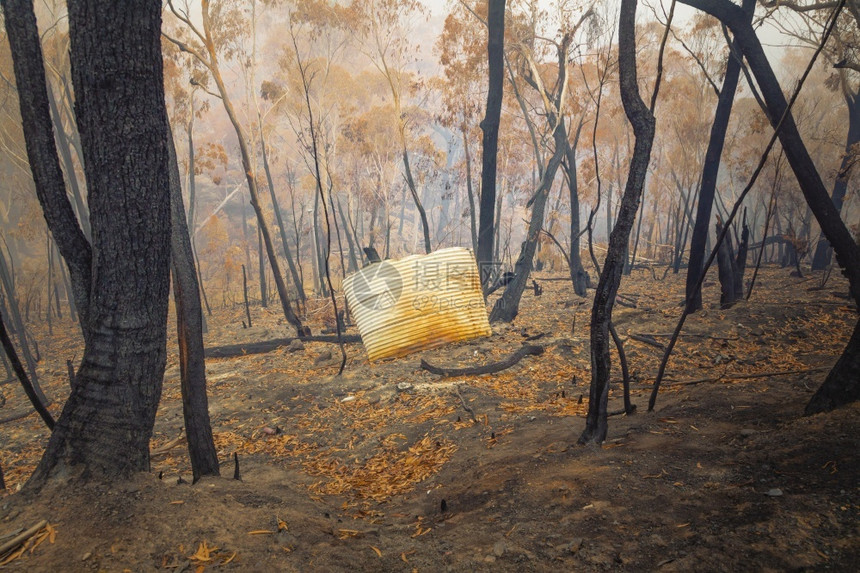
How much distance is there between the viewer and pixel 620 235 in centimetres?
288

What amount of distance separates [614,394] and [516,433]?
156 cm

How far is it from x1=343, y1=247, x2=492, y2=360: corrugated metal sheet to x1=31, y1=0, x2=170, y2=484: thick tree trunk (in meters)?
4.81

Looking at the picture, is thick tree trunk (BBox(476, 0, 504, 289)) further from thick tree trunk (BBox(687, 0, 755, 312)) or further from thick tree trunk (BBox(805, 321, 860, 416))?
thick tree trunk (BBox(805, 321, 860, 416))

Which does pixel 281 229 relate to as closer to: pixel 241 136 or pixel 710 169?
pixel 241 136

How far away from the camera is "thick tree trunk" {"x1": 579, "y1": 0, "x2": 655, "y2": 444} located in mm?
2885

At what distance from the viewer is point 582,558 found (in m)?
1.96

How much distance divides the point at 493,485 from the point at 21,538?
2.36 metres

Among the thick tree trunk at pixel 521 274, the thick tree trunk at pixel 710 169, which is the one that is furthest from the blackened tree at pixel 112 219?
the thick tree trunk at pixel 710 169

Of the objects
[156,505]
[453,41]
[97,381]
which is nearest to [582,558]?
[156,505]

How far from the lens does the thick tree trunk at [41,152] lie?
2441 millimetres

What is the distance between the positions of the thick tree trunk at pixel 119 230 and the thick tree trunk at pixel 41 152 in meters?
0.21

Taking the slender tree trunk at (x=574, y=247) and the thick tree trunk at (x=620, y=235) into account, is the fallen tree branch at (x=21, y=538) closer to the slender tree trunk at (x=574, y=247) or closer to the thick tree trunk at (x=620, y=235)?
the thick tree trunk at (x=620, y=235)
